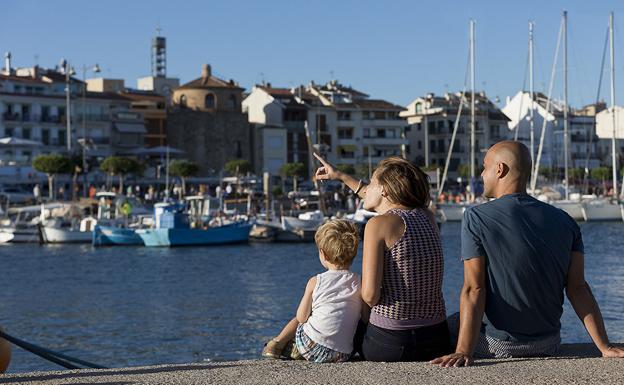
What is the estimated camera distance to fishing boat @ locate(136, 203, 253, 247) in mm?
58750

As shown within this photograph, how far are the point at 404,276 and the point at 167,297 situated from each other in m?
27.2

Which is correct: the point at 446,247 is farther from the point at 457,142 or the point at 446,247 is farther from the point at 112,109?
the point at 457,142

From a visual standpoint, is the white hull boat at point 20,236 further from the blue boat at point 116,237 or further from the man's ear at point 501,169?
the man's ear at point 501,169

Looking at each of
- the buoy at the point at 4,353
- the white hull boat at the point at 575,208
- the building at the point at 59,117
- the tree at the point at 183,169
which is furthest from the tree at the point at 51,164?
the buoy at the point at 4,353

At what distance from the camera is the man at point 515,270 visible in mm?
7070

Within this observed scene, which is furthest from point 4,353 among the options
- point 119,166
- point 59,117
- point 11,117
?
point 59,117

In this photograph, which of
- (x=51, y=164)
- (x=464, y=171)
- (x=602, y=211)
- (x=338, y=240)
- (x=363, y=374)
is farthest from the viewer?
(x=464, y=171)

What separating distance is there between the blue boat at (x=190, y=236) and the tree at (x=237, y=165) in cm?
2980

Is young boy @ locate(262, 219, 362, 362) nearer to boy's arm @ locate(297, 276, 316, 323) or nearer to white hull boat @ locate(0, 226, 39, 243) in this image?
boy's arm @ locate(297, 276, 316, 323)

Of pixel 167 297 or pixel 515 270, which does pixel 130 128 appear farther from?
pixel 515 270

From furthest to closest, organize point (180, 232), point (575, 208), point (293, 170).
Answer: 1. point (293, 170)
2. point (575, 208)
3. point (180, 232)

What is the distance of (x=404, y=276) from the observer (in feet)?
24.1

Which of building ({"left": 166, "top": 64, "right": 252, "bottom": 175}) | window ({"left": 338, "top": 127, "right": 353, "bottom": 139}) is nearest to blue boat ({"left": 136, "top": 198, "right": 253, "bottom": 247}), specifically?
building ({"left": 166, "top": 64, "right": 252, "bottom": 175})

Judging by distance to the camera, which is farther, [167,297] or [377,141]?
[377,141]
